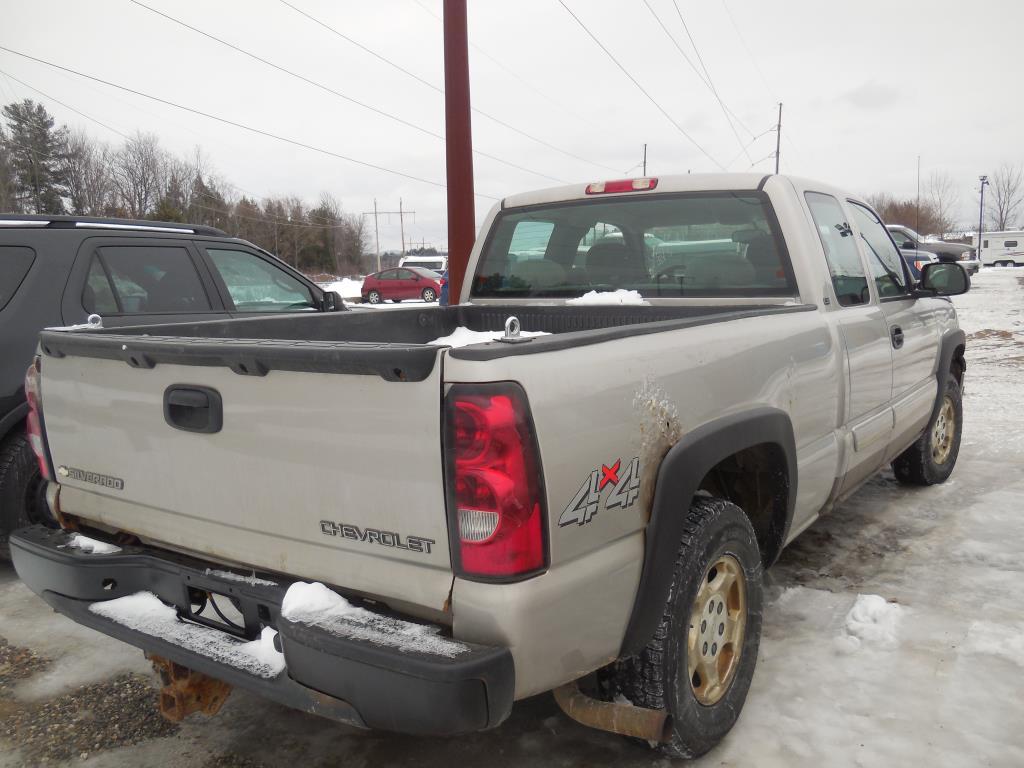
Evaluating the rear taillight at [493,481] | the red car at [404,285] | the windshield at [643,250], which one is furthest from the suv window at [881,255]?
the red car at [404,285]

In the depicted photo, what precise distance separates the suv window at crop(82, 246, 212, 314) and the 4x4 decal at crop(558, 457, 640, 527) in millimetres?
3856

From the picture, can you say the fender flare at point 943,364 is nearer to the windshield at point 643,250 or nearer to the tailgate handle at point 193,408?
the windshield at point 643,250

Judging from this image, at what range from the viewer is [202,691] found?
7.89 ft

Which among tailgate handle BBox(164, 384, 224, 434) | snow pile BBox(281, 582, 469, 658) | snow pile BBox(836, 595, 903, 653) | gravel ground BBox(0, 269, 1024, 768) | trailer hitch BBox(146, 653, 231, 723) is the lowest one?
gravel ground BBox(0, 269, 1024, 768)

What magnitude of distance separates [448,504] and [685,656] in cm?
96

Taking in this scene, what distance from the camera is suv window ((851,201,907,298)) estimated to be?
4109mm

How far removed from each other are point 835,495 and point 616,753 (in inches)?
66.0

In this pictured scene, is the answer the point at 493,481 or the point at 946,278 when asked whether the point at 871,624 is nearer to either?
the point at 946,278

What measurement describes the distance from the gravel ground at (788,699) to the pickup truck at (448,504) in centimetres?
29

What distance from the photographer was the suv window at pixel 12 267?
169 inches

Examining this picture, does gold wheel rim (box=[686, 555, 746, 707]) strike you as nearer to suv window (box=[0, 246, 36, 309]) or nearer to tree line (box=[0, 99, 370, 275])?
suv window (box=[0, 246, 36, 309])

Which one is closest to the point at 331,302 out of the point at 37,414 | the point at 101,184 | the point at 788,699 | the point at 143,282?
the point at 143,282

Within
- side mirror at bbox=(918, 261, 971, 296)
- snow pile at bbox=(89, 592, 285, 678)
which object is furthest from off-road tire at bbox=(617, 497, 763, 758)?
side mirror at bbox=(918, 261, 971, 296)

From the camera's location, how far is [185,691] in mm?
2361
